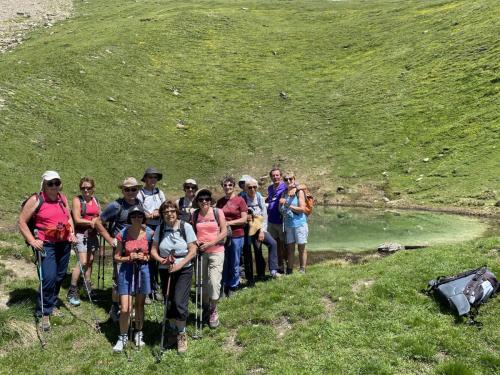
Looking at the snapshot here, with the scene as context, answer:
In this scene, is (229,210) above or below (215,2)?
below

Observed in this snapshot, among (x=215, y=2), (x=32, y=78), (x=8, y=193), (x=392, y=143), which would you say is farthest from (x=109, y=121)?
(x=215, y=2)

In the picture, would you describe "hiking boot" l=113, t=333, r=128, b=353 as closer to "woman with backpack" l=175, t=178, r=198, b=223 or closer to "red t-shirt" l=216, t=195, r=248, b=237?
"woman with backpack" l=175, t=178, r=198, b=223

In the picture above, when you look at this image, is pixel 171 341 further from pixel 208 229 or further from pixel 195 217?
pixel 195 217

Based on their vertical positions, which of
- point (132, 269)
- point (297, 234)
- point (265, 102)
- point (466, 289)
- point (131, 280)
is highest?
point (265, 102)

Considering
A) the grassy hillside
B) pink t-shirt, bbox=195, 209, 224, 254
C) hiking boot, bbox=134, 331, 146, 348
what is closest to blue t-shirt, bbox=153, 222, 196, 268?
pink t-shirt, bbox=195, 209, 224, 254

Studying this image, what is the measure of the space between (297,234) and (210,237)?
4.59 meters

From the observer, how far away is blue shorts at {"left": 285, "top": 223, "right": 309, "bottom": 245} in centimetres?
1527

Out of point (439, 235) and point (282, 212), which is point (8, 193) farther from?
point (439, 235)

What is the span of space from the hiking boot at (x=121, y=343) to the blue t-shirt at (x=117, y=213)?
2.69m

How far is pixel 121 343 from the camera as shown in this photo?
10.7 metres

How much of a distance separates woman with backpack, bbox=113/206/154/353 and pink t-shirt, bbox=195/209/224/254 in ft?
4.19

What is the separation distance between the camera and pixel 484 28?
59.0 metres

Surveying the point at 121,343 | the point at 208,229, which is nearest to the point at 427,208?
the point at 208,229

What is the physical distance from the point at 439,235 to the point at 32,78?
140ft
